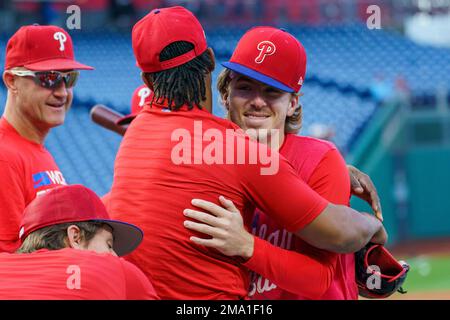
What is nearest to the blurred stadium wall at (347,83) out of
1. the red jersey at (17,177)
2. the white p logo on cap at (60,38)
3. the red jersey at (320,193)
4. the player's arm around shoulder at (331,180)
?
the white p logo on cap at (60,38)

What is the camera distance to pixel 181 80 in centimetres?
232

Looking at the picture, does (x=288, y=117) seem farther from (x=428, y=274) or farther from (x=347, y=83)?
(x=347, y=83)

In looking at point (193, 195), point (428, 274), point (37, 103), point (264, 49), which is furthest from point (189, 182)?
point (428, 274)

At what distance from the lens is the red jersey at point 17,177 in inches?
119

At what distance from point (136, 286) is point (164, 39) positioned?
714mm

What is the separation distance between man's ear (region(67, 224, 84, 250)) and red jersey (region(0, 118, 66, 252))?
2.70 feet

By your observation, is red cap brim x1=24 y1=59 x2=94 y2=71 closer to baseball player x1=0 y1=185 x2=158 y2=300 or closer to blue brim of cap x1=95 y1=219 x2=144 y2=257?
baseball player x1=0 y1=185 x2=158 y2=300

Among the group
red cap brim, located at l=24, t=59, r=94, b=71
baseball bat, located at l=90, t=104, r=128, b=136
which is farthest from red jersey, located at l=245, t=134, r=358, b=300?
baseball bat, located at l=90, t=104, r=128, b=136

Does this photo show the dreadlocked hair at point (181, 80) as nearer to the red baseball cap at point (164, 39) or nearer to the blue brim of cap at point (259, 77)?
the red baseball cap at point (164, 39)

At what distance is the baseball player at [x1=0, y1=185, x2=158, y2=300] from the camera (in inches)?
81.1

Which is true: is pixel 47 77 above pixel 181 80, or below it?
above

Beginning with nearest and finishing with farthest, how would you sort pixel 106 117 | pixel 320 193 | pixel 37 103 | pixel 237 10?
pixel 320 193 → pixel 37 103 → pixel 106 117 → pixel 237 10

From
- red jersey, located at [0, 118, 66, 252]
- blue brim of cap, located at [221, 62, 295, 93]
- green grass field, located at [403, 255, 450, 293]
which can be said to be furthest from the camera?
green grass field, located at [403, 255, 450, 293]
